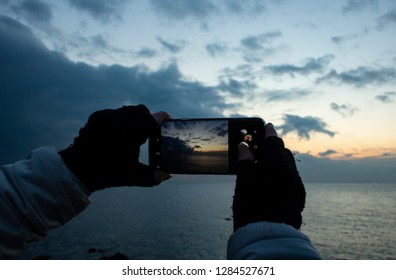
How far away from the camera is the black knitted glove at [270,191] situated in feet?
7.25

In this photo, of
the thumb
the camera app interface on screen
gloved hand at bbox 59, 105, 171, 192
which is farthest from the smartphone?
gloved hand at bbox 59, 105, 171, 192

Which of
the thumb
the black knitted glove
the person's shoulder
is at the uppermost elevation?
the thumb

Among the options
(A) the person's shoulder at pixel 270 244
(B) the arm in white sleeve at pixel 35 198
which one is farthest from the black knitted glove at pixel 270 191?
(B) the arm in white sleeve at pixel 35 198

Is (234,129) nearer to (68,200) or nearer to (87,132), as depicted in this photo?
(87,132)

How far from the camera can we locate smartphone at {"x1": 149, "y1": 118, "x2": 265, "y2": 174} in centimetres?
390

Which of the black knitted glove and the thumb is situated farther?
the thumb

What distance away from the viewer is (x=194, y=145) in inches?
163

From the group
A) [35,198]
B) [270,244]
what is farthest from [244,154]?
[35,198]

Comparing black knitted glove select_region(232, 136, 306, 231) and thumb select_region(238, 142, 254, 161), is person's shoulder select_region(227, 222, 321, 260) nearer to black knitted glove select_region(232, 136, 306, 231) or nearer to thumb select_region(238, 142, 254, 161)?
black knitted glove select_region(232, 136, 306, 231)

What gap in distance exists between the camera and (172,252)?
2569 inches

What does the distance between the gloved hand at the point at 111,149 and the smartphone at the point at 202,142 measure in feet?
4.57

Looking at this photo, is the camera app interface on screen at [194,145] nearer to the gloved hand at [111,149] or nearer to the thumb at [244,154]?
the thumb at [244,154]

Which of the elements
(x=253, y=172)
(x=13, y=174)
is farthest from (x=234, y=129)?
(x=13, y=174)
